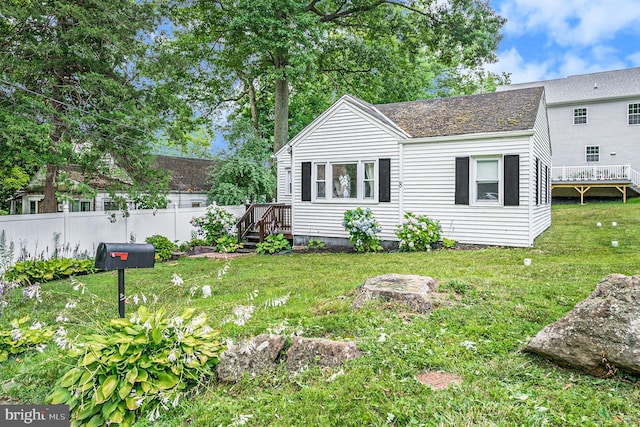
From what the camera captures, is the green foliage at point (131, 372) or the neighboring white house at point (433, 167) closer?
the green foliage at point (131, 372)

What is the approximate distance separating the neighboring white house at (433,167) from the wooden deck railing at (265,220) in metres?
0.81

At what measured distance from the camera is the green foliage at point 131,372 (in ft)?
8.45

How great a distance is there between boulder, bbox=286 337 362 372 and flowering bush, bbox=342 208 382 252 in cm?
794

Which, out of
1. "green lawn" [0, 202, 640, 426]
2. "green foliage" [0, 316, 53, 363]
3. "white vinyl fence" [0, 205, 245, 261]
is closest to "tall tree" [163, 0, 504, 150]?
"white vinyl fence" [0, 205, 245, 261]

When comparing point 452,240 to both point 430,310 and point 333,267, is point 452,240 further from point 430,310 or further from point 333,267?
point 430,310

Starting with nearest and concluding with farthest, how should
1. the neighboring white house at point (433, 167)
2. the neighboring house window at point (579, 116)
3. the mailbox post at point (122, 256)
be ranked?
the mailbox post at point (122, 256) < the neighboring white house at point (433, 167) < the neighboring house window at point (579, 116)

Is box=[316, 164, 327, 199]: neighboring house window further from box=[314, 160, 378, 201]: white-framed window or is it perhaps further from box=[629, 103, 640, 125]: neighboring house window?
box=[629, 103, 640, 125]: neighboring house window

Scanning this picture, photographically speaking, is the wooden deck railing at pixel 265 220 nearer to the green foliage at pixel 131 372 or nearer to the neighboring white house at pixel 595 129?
the green foliage at pixel 131 372

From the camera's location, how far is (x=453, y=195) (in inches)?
426

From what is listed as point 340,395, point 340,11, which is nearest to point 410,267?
point 340,395

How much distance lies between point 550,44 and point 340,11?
1869cm

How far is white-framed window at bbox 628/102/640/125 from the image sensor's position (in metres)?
21.7

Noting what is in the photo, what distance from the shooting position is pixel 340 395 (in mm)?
2615

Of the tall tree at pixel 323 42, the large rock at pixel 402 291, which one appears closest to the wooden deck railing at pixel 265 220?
the tall tree at pixel 323 42
